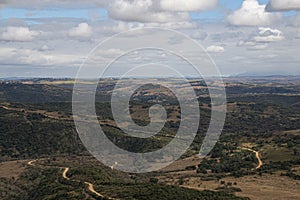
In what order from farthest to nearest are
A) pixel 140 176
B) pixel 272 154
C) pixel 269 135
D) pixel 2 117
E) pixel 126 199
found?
pixel 2 117 → pixel 269 135 → pixel 272 154 → pixel 140 176 → pixel 126 199

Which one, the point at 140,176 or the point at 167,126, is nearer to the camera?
the point at 140,176

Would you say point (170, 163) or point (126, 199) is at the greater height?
point (126, 199)

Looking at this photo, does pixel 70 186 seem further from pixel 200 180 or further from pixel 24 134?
pixel 24 134

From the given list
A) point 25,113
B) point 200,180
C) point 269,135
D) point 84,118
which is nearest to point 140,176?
point 200,180

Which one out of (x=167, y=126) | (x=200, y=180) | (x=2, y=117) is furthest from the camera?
(x=167, y=126)

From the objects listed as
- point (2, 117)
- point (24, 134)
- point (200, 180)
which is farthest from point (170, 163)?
point (2, 117)

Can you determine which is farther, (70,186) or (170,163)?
(170,163)

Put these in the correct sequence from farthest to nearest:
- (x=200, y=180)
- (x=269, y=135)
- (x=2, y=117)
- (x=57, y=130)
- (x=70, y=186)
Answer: (x=2, y=117)
(x=57, y=130)
(x=269, y=135)
(x=200, y=180)
(x=70, y=186)

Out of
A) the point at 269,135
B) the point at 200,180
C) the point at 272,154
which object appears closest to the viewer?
the point at 200,180

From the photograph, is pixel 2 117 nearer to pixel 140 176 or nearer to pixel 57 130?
pixel 57 130
